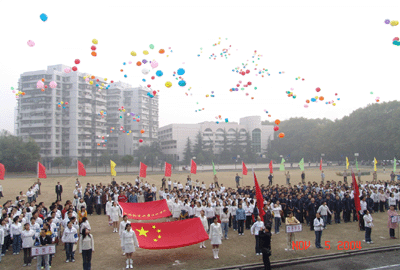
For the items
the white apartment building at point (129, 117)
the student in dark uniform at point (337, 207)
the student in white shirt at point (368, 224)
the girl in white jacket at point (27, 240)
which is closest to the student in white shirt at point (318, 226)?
the student in white shirt at point (368, 224)

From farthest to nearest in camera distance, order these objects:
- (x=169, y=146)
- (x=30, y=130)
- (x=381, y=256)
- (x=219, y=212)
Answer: (x=169, y=146) < (x=30, y=130) < (x=219, y=212) < (x=381, y=256)

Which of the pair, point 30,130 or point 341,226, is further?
point 30,130

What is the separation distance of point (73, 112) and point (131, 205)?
56449 millimetres

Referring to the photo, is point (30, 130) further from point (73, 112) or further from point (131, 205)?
point (131, 205)

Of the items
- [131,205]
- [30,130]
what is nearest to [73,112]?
[30,130]

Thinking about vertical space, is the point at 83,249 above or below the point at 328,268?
above

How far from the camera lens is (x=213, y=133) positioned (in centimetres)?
7919

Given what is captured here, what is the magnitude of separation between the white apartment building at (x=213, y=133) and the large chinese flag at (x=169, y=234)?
215 ft

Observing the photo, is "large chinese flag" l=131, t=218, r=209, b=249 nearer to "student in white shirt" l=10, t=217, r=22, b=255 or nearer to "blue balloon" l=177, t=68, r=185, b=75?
"student in white shirt" l=10, t=217, r=22, b=255

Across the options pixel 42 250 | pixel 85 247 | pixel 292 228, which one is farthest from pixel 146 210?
pixel 292 228

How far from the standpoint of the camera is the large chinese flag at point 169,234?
868 centimetres

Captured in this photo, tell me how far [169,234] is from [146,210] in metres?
4.54

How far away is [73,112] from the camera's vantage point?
2495 inches

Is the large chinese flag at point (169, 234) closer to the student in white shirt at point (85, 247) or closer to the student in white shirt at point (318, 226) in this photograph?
the student in white shirt at point (85, 247)
